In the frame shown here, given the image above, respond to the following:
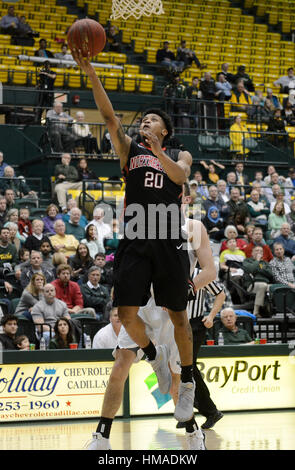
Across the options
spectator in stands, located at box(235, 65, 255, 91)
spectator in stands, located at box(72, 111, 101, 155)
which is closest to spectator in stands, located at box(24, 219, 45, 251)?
spectator in stands, located at box(72, 111, 101, 155)

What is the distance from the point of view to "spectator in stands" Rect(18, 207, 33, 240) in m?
12.5

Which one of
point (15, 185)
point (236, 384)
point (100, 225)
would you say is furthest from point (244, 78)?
point (236, 384)

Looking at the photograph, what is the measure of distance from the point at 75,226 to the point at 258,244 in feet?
10.7

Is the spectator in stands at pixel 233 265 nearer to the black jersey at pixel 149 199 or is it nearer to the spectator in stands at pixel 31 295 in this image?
the spectator in stands at pixel 31 295

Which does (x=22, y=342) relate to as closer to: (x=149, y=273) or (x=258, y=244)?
(x=149, y=273)

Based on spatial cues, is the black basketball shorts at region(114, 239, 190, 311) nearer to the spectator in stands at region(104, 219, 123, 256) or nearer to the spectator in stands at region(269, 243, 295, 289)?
the spectator in stands at region(104, 219, 123, 256)

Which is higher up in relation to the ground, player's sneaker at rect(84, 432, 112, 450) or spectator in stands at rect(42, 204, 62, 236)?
spectator in stands at rect(42, 204, 62, 236)

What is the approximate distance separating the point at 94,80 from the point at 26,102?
41.8 feet

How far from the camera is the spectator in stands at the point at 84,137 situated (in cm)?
1608

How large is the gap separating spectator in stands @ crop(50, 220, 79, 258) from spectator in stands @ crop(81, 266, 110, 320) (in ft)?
3.79

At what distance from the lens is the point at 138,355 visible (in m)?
5.69

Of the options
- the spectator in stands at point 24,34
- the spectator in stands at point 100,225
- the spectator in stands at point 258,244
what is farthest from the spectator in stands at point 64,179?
the spectator in stands at point 24,34

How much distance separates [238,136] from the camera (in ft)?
61.2
